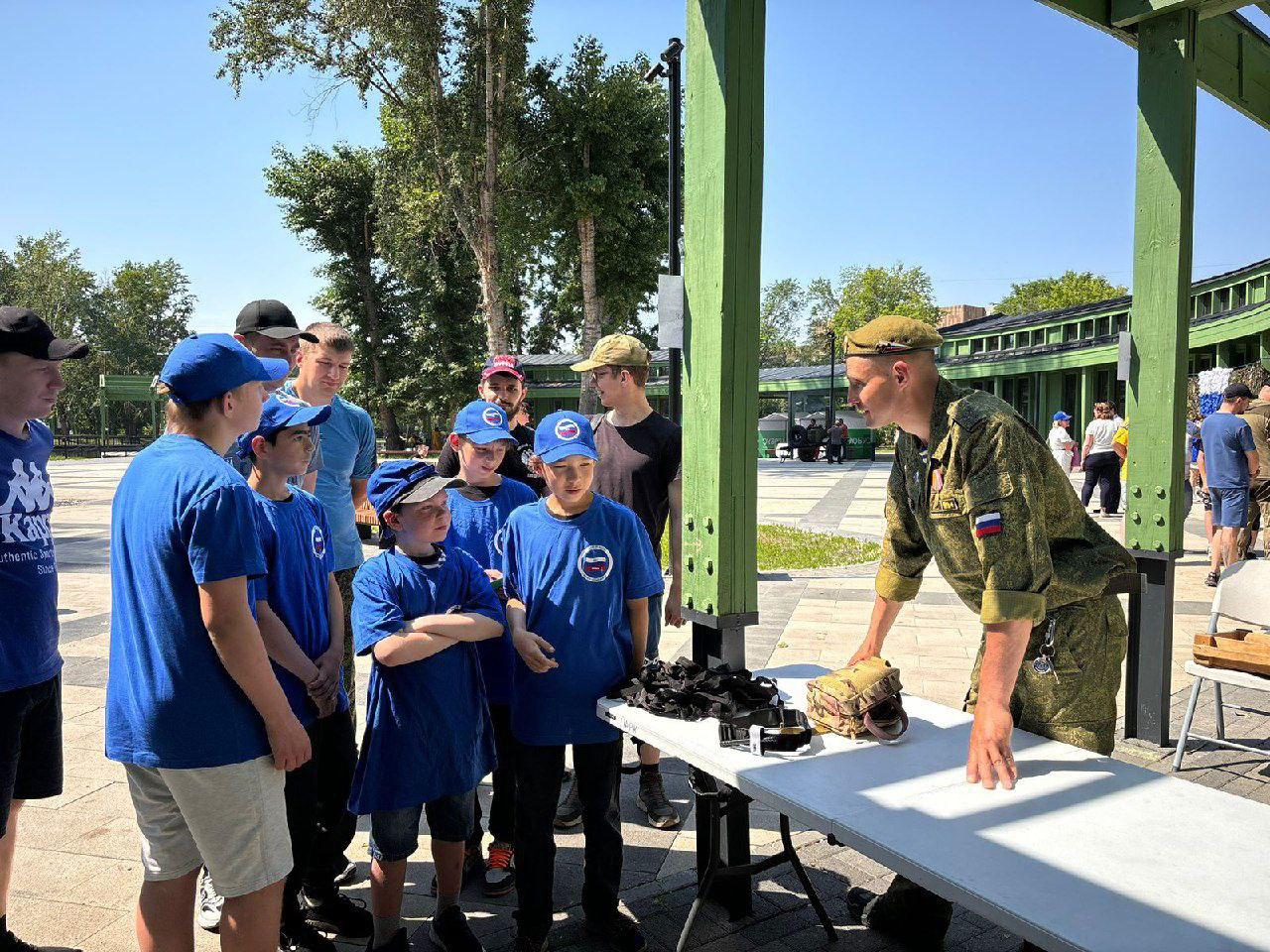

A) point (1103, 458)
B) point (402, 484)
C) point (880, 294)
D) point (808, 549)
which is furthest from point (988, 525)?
point (880, 294)

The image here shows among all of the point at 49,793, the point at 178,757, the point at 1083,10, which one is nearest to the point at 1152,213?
the point at 1083,10

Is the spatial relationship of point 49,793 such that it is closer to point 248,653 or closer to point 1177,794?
point 248,653

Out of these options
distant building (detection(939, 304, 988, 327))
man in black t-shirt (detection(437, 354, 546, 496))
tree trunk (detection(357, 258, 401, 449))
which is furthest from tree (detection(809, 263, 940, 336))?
man in black t-shirt (detection(437, 354, 546, 496))

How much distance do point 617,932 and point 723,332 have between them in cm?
203

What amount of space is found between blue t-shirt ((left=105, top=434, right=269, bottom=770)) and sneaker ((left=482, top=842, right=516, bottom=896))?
4.70 feet

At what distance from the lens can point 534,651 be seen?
9.47 feet

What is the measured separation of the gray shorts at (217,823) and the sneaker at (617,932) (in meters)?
1.09

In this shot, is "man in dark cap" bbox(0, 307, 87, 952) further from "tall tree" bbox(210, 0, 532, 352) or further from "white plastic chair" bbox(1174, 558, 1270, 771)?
"tall tree" bbox(210, 0, 532, 352)

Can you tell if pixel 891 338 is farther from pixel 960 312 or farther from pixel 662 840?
pixel 960 312

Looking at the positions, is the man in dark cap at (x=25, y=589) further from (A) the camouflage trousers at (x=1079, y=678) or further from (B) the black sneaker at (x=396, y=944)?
(A) the camouflage trousers at (x=1079, y=678)

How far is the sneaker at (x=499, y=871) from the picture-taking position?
3320 millimetres

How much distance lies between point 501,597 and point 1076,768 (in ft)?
6.05

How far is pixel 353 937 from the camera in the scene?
306 cm

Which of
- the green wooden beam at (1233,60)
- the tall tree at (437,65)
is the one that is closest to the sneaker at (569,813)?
the green wooden beam at (1233,60)
